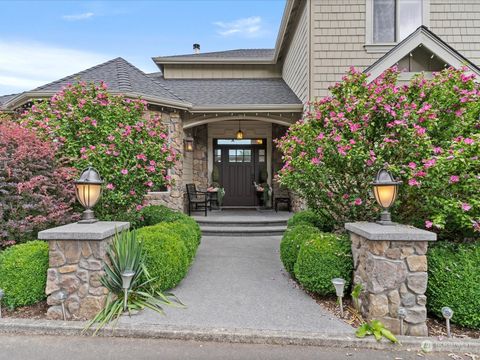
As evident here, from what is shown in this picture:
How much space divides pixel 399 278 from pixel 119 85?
23.4 ft

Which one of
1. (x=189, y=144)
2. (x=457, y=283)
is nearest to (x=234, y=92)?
(x=189, y=144)

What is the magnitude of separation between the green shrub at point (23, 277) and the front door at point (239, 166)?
685 centimetres

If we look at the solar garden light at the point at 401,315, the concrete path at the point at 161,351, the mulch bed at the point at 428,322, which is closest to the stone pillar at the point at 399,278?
the solar garden light at the point at 401,315

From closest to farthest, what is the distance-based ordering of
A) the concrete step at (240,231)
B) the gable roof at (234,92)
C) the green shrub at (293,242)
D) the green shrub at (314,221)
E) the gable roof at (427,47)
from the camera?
the green shrub at (293,242), the green shrub at (314,221), the gable roof at (427,47), the concrete step at (240,231), the gable roof at (234,92)

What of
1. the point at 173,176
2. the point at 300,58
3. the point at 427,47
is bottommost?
the point at 173,176

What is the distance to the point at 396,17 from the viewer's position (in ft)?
22.6

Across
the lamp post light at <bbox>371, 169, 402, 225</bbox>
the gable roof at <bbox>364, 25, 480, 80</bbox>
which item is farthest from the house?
the lamp post light at <bbox>371, 169, 402, 225</bbox>

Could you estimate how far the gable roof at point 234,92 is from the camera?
319 inches

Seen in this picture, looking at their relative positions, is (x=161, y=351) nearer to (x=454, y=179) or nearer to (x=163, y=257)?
(x=163, y=257)

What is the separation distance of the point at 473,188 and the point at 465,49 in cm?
588

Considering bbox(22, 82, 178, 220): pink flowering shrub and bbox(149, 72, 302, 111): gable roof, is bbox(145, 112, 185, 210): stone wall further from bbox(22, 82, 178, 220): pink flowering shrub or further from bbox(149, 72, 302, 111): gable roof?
bbox(22, 82, 178, 220): pink flowering shrub

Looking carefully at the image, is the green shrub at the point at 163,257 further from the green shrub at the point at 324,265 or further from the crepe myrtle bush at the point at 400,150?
the crepe myrtle bush at the point at 400,150

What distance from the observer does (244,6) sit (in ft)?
49.9

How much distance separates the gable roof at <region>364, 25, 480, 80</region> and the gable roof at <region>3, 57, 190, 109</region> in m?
4.84
